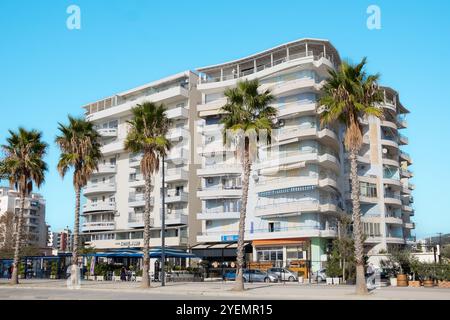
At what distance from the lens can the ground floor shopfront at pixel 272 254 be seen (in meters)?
59.3

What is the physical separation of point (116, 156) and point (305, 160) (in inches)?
1383

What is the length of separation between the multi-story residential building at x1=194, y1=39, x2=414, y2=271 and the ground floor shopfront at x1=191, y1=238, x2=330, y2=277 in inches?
4.8

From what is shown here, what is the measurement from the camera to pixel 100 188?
8375cm

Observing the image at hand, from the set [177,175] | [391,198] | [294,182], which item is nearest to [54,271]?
[177,175]

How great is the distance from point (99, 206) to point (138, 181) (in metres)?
9.43

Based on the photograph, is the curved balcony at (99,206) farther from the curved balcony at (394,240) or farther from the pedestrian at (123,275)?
the curved balcony at (394,240)

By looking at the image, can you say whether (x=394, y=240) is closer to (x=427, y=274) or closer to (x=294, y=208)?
(x=294, y=208)

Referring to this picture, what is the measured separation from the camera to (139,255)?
51938mm

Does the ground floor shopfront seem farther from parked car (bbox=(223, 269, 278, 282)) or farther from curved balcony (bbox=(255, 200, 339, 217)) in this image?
parked car (bbox=(223, 269, 278, 282))

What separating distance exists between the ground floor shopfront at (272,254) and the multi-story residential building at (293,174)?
0.40ft

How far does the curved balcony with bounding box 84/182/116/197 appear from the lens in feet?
273

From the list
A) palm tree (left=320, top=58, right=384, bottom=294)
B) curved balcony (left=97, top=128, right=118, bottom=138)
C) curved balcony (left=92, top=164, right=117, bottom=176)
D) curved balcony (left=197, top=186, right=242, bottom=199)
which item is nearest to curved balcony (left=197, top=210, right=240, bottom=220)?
curved balcony (left=197, top=186, right=242, bottom=199)

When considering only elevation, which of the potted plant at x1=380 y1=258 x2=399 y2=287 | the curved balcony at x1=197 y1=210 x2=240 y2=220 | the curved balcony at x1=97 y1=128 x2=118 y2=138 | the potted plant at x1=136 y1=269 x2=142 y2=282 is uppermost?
the curved balcony at x1=97 y1=128 x2=118 y2=138
